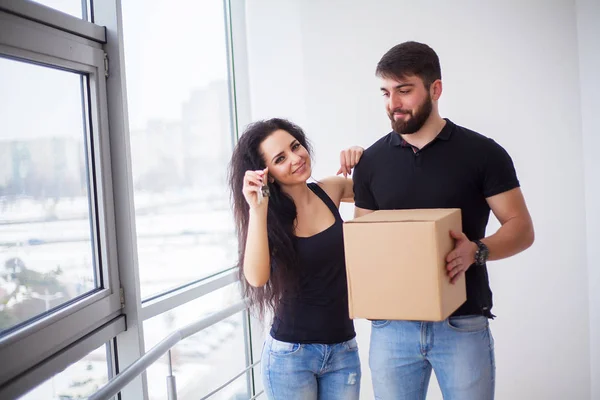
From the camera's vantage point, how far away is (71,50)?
1.58 m

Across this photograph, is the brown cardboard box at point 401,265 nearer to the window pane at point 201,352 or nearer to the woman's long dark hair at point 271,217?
the woman's long dark hair at point 271,217

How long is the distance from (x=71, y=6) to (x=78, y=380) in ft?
3.71

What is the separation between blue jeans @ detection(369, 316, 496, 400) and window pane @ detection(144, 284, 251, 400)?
37.4 inches

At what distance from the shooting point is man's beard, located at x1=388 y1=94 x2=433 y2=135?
1.50 metres

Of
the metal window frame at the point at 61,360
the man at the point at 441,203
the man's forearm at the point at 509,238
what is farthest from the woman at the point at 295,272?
the metal window frame at the point at 61,360

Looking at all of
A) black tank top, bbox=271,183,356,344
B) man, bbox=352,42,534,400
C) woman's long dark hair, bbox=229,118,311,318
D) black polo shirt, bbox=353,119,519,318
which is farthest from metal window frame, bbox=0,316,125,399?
black polo shirt, bbox=353,119,519,318

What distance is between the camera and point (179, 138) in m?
2.30

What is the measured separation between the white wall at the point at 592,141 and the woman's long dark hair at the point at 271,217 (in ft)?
4.09

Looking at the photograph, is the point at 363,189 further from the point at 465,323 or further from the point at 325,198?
the point at 465,323

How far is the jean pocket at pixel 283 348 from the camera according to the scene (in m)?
1.48

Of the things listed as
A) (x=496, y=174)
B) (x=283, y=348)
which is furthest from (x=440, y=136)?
(x=283, y=348)

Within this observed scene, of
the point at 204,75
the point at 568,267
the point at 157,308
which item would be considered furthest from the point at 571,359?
the point at 204,75

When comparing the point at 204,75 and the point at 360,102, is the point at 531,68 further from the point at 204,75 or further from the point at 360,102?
the point at 204,75

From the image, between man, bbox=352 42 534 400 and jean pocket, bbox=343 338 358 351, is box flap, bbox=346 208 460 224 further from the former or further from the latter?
jean pocket, bbox=343 338 358 351
